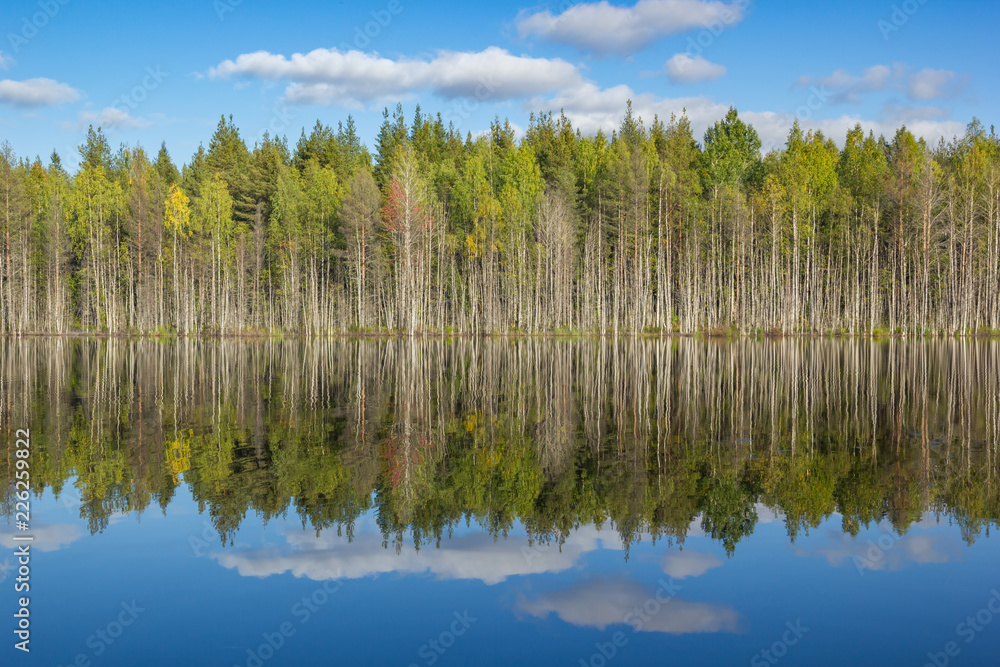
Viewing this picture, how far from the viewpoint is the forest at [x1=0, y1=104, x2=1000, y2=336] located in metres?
56.6

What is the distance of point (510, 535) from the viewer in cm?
754

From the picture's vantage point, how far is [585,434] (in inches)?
507

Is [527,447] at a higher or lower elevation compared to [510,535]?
higher

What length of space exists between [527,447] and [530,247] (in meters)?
49.8

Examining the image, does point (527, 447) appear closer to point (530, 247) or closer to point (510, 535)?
point (510, 535)

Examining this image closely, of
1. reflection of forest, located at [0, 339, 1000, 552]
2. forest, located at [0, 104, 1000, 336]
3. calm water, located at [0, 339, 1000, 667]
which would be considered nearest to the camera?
calm water, located at [0, 339, 1000, 667]

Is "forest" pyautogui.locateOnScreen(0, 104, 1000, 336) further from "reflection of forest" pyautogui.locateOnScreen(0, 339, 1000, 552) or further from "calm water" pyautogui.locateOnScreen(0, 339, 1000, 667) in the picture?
"calm water" pyautogui.locateOnScreen(0, 339, 1000, 667)

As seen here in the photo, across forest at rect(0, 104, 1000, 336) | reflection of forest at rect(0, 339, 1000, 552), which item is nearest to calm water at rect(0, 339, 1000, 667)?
reflection of forest at rect(0, 339, 1000, 552)

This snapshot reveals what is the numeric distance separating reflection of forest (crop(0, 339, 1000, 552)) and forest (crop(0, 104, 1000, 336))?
3414cm

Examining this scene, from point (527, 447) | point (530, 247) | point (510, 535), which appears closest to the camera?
point (510, 535)

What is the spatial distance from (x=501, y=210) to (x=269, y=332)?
22854mm

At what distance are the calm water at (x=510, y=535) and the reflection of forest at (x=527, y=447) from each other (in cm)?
7

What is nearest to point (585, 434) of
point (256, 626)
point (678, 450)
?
point (678, 450)

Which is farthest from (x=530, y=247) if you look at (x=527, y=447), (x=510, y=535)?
(x=510, y=535)
